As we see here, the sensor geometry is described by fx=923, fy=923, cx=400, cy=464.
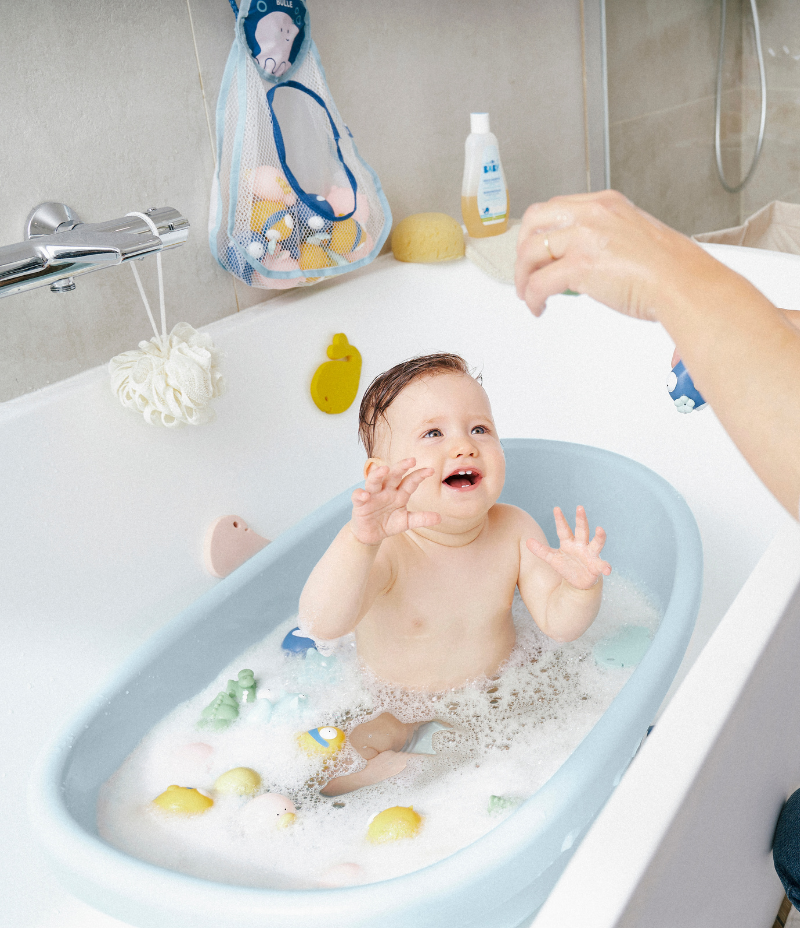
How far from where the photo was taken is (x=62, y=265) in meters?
1.08

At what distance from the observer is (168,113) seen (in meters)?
1.42

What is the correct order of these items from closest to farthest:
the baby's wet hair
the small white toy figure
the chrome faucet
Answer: the chrome faucet → the baby's wet hair → the small white toy figure

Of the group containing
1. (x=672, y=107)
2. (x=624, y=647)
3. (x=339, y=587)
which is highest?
(x=672, y=107)

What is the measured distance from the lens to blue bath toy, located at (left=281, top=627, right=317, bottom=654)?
132cm

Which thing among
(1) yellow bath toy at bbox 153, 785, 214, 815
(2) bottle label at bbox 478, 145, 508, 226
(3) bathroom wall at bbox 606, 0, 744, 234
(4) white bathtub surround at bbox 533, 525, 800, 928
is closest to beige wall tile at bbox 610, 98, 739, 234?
(3) bathroom wall at bbox 606, 0, 744, 234

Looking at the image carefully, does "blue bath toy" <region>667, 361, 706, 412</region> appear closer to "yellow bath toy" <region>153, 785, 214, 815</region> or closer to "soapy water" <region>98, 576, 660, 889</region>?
"soapy water" <region>98, 576, 660, 889</region>

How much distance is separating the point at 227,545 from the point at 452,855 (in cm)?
90

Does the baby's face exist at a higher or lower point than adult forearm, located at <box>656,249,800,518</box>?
lower

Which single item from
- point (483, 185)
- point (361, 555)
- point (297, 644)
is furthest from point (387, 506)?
point (483, 185)

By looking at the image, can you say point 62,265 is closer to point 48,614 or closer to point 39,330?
point 39,330

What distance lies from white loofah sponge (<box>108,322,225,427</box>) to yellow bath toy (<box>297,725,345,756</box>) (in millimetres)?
507

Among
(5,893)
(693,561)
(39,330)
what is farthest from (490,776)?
(39,330)

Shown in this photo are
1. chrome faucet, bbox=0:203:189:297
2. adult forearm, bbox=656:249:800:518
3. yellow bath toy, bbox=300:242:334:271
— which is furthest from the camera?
yellow bath toy, bbox=300:242:334:271

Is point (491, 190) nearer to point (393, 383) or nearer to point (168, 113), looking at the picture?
point (168, 113)
